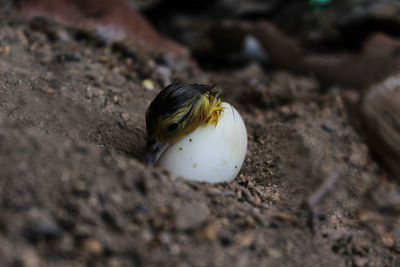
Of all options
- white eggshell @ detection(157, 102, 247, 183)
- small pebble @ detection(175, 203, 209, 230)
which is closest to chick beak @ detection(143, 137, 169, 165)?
white eggshell @ detection(157, 102, 247, 183)

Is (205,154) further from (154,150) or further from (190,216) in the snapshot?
(190,216)

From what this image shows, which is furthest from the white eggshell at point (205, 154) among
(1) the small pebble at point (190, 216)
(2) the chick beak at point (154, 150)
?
(1) the small pebble at point (190, 216)

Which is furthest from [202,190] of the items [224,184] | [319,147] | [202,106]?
[319,147]

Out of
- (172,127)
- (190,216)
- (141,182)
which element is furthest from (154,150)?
(190,216)

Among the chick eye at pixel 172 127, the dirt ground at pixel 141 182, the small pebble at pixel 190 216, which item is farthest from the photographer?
the chick eye at pixel 172 127

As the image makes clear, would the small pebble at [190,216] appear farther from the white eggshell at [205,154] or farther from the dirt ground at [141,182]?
the white eggshell at [205,154]

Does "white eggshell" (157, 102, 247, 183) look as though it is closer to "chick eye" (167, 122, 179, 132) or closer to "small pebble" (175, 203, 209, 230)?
"chick eye" (167, 122, 179, 132)
